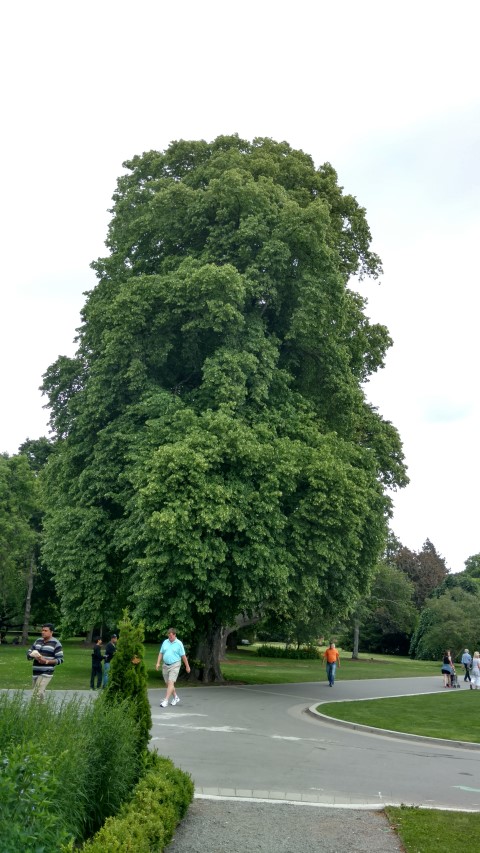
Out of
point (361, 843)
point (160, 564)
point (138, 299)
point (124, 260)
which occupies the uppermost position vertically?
point (124, 260)

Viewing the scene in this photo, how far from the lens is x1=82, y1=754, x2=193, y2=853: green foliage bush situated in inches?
226

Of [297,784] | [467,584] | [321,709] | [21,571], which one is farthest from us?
[467,584]

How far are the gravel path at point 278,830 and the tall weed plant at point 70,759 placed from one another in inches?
31.3

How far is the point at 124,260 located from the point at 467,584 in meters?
52.4

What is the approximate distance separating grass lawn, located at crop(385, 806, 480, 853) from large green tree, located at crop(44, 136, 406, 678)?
13243mm

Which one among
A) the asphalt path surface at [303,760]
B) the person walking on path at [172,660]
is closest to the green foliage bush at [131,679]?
the asphalt path surface at [303,760]

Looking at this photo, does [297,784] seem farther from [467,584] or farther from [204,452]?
[467,584]

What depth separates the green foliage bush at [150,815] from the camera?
5.73 meters

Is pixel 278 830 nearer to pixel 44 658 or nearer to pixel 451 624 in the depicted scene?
pixel 44 658

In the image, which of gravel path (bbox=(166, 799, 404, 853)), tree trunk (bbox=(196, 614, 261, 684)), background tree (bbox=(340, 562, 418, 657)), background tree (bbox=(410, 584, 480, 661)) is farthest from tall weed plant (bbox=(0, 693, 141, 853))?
background tree (bbox=(410, 584, 480, 661))

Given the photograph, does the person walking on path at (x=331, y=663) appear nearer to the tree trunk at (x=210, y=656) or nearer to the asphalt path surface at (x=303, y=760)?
the tree trunk at (x=210, y=656)

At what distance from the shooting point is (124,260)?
97.8ft

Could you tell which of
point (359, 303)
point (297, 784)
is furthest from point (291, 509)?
point (297, 784)

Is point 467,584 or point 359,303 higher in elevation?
point 359,303
